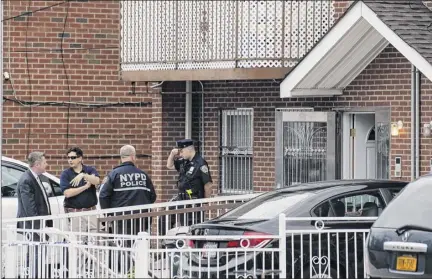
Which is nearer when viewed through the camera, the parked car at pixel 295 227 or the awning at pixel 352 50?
the parked car at pixel 295 227

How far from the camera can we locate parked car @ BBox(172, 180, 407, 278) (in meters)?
12.4

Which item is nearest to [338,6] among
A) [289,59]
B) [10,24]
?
[289,59]

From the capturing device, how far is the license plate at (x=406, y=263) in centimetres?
1168

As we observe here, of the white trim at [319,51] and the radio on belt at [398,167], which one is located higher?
the white trim at [319,51]

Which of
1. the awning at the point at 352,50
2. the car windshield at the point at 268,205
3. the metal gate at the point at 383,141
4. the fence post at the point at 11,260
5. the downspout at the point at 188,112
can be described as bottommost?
the fence post at the point at 11,260

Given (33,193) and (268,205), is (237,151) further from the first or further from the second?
(268,205)

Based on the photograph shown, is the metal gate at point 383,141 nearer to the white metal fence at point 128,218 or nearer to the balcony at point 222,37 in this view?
the balcony at point 222,37

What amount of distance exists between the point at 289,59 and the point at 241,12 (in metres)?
1.01

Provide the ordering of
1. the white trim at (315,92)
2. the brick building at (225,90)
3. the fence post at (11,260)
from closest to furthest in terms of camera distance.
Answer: the fence post at (11,260) < the brick building at (225,90) < the white trim at (315,92)

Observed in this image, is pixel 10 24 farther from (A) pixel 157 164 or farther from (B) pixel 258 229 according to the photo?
(B) pixel 258 229

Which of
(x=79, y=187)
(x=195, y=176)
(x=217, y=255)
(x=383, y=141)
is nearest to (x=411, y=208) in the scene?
(x=217, y=255)

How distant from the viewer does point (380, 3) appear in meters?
18.0

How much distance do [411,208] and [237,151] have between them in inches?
376

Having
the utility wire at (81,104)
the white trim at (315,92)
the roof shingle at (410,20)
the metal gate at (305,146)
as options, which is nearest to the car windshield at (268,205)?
the roof shingle at (410,20)
